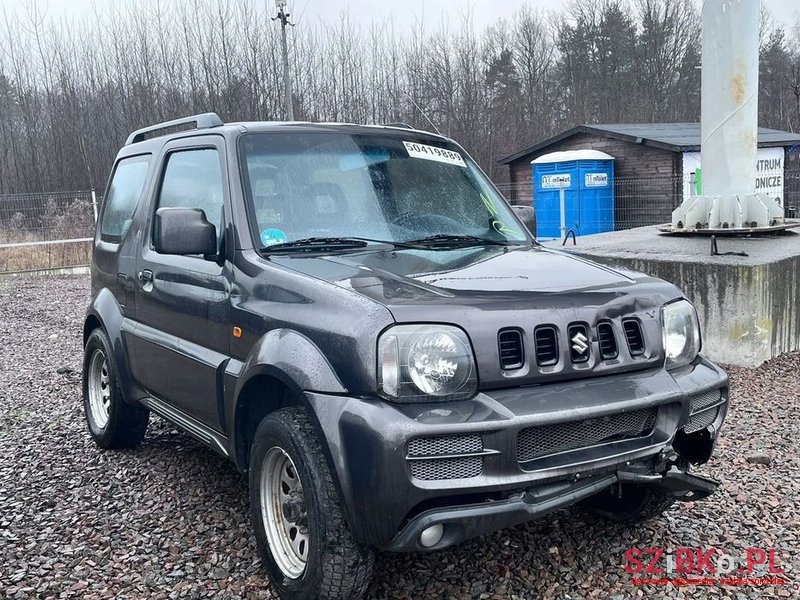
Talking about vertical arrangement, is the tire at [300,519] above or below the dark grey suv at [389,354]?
below

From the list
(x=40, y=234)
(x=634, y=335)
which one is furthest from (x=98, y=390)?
(x=40, y=234)

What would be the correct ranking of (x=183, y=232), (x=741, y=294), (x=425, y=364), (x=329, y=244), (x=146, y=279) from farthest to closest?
(x=741, y=294)
(x=146, y=279)
(x=329, y=244)
(x=183, y=232)
(x=425, y=364)

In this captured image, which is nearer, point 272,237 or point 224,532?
point 272,237

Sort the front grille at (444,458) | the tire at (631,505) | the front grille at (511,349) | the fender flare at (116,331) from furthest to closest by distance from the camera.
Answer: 1. the fender flare at (116,331)
2. the tire at (631,505)
3. the front grille at (511,349)
4. the front grille at (444,458)

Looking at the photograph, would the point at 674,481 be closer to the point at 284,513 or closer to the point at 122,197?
the point at 284,513

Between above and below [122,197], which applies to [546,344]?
below

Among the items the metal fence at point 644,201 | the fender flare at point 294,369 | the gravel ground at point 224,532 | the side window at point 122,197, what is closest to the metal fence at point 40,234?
the metal fence at point 644,201

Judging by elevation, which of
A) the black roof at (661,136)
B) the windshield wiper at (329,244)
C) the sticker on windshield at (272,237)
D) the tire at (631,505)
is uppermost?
the black roof at (661,136)

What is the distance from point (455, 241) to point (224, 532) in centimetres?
189

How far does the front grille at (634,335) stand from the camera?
10.3 feet

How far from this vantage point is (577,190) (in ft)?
66.0

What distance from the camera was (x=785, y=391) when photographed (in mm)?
6273

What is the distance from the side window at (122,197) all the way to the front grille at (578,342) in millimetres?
3057

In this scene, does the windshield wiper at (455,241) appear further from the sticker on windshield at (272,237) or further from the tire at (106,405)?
the tire at (106,405)
